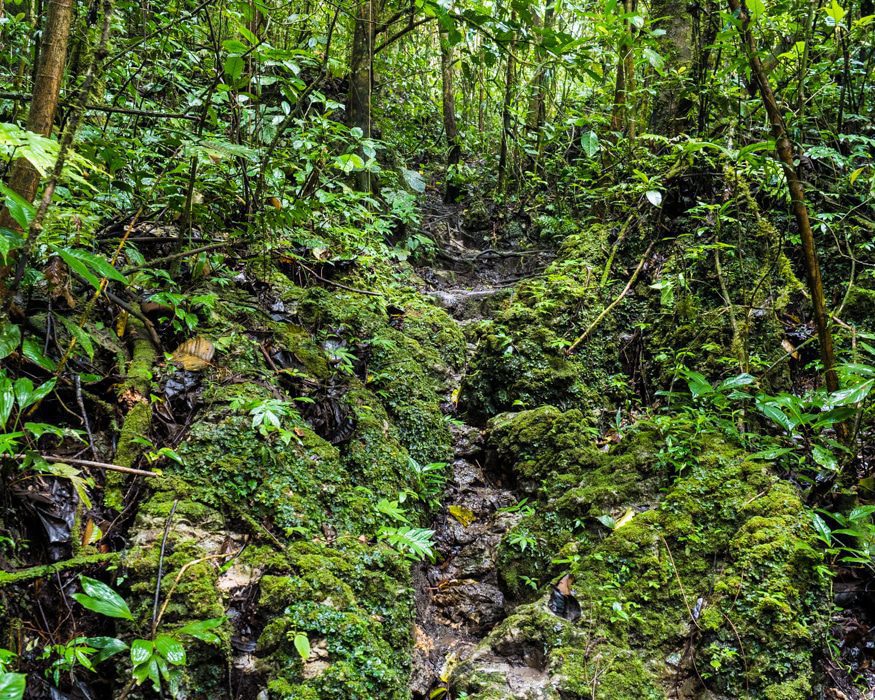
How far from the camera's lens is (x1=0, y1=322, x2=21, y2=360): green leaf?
217 centimetres

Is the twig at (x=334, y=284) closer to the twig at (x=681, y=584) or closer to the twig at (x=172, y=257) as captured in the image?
the twig at (x=172, y=257)

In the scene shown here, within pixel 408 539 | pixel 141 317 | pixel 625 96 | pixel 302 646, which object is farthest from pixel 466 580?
pixel 625 96

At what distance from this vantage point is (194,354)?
3.18 meters

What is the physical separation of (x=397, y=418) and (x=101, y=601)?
8.48ft

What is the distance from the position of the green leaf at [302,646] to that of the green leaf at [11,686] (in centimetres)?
95

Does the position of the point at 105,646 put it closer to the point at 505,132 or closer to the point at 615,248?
the point at 615,248

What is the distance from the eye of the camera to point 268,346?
3.66 meters

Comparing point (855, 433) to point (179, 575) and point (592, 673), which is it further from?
point (179, 575)

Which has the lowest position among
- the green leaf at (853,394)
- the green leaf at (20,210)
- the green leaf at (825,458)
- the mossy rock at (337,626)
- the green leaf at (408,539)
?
the mossy rock at (337,626)

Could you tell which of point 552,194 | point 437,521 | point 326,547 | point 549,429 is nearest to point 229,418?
point 326,547

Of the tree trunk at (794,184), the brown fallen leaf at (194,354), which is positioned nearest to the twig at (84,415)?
the brown fallen leaf at (194,354)

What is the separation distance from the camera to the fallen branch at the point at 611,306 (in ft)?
16.5

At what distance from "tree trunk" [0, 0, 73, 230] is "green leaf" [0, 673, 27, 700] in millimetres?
1839

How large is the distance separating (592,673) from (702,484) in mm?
1349
